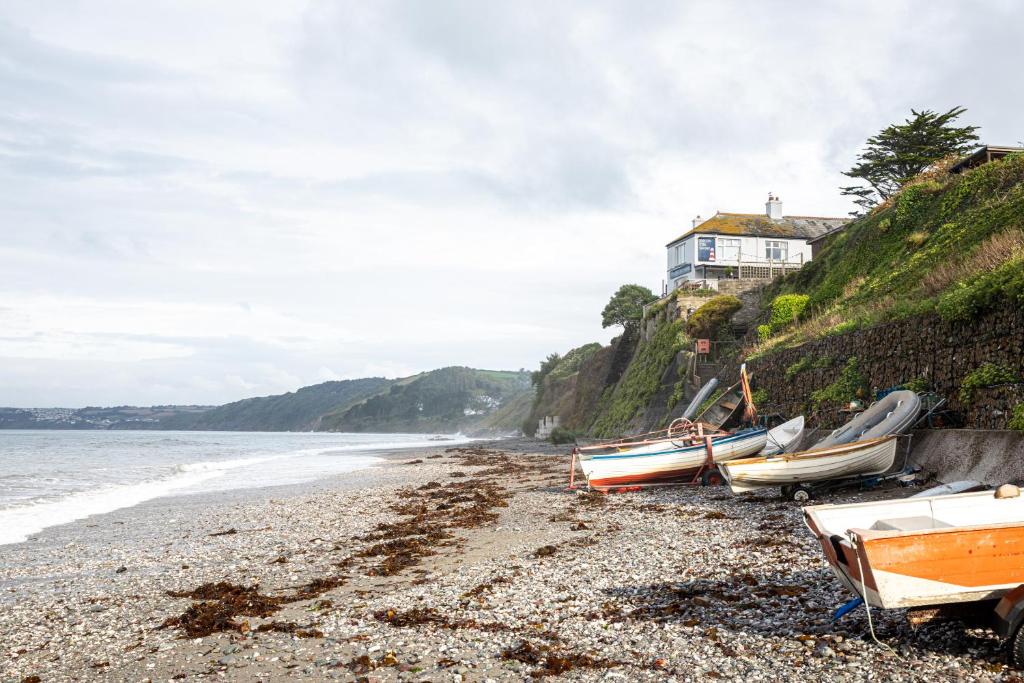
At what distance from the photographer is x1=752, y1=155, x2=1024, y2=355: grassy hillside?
56.0 ft

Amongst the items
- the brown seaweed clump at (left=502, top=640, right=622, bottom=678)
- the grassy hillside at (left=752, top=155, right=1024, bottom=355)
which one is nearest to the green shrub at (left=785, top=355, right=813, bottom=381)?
the grassy hillside at (left=752, top=155, right=1024, bottom=355)

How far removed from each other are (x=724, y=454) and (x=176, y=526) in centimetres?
1460

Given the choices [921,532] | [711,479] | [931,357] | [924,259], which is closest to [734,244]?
[924,259]

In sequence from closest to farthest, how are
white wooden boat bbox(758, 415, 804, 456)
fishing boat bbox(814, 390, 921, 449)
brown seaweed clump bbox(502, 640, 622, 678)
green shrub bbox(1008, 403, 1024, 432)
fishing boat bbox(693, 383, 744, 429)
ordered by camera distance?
brown seaweed clump bbox(502, 640, 622, 678)
green shrub bbox(1008, 403, 1024, 432)
fishing boat bbox(814, 390, 921, 449)
white wooden boat bbox(758, 415, 804, 456)
fishing boat bbox(693, 383, 744, 429)

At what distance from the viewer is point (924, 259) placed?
81.4 feet

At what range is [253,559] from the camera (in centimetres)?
1359

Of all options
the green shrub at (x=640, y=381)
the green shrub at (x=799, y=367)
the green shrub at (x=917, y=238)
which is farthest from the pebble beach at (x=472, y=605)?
the green shrub at (x=640, y=381)

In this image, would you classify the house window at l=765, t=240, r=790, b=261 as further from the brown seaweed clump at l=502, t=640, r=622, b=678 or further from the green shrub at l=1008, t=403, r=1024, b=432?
the brown seaweed clump at l=502, t=640, r=622, b=678

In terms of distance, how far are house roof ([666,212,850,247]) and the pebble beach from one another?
46455 millimetres

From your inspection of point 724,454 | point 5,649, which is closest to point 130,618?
point 5,649

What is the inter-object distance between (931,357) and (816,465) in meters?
4.68

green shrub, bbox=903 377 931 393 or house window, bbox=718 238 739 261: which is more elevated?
house window, bbox=718 238 739 261

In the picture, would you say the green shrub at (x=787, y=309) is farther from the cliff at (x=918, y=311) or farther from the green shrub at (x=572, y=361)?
the green shrub at (x=572, y=361)

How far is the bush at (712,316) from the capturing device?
41.9 metres
